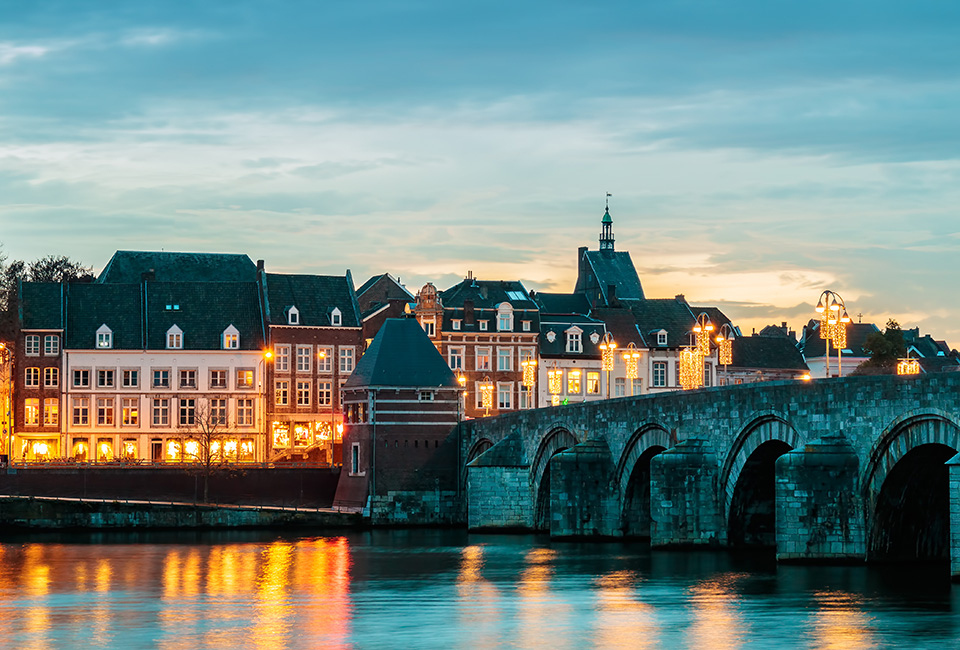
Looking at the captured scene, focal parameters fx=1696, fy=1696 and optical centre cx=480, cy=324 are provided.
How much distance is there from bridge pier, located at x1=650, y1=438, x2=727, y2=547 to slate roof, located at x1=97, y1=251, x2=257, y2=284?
61.4 meters

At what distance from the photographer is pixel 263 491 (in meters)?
88.1

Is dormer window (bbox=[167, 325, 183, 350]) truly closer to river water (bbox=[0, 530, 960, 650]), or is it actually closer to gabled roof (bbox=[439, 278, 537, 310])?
gabled roof (bbox=[439, 278, 537, 310])

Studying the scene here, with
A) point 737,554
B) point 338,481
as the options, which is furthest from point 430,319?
point 737,554

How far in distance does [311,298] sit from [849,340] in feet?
188

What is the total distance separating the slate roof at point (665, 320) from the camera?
12031 centimetres

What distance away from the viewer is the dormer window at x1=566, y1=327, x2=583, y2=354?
116 meters

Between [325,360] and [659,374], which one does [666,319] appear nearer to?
[659,374]

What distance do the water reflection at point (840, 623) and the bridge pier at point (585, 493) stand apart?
22.9 m

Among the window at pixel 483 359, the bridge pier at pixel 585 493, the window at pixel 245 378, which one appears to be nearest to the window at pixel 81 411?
the window at pixel 245 378

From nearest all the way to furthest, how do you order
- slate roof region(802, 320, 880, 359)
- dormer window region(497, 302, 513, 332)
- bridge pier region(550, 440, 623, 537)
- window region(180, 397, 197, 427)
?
bridge pier region(550, 440, 623, 537)
window region(180, 397, 197, 427)
dormer window region(497, 302, 513, 332)
slate roof region(802, 320, 880, 359)

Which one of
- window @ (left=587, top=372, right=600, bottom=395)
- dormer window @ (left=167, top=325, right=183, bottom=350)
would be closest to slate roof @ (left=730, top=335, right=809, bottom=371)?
window @ (left=587, top=372, right=600, bottom=395)

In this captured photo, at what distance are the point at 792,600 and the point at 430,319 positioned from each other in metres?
70.3

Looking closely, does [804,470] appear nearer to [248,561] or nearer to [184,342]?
[248,561]

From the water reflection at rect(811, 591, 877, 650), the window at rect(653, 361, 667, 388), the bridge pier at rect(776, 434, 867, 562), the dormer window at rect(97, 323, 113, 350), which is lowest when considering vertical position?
the water reflection at rect(811, 591, 877, 650)
